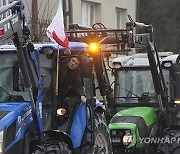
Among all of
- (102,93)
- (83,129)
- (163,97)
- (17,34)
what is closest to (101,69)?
(102,93)

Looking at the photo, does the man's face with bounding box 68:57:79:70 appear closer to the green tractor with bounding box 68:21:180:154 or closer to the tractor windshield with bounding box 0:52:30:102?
the tractor windshield with bounding box 0:52:30:102

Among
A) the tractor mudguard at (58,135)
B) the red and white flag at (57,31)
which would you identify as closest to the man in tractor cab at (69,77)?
the red and white flag at (57,31)

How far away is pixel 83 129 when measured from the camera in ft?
21.7

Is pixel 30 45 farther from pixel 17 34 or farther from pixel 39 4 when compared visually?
pixel 39 4

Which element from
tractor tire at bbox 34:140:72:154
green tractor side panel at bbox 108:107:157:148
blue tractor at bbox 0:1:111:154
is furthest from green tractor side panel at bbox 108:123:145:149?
tractor tire at bbox 34:140:72:154

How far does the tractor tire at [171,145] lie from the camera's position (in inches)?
311

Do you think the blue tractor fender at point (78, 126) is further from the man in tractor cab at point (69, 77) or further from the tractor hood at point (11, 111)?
the tractor hood at point (11, 111)

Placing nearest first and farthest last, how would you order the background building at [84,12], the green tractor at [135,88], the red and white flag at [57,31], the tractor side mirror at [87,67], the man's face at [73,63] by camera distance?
1. the red and white flag at [57,31]
2. the tractor side mirror at [87,67]
3. the man's face at [73,63]
4. the green tractor at [135,88]
5. the background building at [84,12]

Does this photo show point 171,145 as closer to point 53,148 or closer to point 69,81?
point 69,81

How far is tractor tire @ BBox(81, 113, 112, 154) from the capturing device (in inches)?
258

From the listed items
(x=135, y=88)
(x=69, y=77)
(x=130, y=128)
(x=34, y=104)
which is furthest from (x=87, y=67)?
(x=135, y=88)

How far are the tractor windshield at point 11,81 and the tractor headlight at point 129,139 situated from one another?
2.61m

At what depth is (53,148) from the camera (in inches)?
225

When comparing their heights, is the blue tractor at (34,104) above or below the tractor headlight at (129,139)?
above
